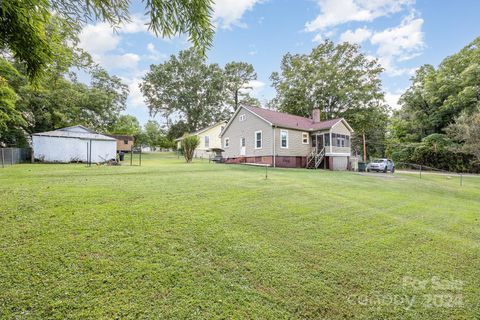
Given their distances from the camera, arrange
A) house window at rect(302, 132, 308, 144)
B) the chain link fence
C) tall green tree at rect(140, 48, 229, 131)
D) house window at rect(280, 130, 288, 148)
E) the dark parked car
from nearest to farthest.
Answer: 1. the chain link fence
2. house window at rect(280, 130, 288, 148)
3. house window at rect(302, 132, 308, 144)
4. the dark parked car
5. tall green tree at rect(140, 48, 229, 131)

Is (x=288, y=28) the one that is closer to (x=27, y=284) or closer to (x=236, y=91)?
(x=27, y=284)

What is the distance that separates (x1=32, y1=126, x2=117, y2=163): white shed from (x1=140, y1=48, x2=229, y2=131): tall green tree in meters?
22.1

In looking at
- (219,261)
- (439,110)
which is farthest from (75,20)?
(439,110)

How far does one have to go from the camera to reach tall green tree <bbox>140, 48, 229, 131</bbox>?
39.1 m

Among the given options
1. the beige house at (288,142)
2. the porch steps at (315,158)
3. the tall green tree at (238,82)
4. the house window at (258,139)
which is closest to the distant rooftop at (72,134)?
the beige house at (288,142)

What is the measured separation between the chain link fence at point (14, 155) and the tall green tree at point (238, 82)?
30205mm

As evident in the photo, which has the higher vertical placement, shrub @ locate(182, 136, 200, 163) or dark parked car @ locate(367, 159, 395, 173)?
shrub @ locate(182, 136, 200, 163)

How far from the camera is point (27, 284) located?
224 cm

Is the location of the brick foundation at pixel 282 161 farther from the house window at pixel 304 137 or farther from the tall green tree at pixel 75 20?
the tall green tree at pixel 75 20

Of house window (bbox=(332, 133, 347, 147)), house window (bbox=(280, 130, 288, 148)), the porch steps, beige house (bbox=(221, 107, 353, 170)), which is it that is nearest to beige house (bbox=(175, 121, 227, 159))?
beige house (bbox=(221, 107, 353, 170))

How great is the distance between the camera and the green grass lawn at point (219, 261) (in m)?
2.21

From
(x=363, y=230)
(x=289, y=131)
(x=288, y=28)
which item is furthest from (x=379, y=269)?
(x=289, y=131)

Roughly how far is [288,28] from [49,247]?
48.1 ft

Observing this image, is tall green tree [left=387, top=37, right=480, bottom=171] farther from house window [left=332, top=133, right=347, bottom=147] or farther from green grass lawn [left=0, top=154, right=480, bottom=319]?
green grass lawn [left=0, top=154, right=480, bottom=319]
